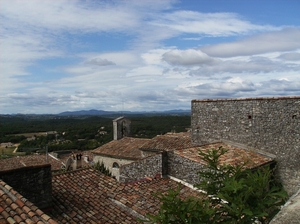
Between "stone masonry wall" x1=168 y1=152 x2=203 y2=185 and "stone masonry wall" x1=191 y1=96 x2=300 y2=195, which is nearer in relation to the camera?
"stone masonry wall" x1=168 y1=152 x2=203 y2=185

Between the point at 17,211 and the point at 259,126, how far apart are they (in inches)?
416

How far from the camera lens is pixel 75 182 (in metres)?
10.4

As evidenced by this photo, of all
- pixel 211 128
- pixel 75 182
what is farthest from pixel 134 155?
pixel 75 182

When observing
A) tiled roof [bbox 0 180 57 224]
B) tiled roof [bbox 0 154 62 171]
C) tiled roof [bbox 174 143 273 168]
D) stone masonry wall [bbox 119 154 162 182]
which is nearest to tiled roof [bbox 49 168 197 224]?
stone masonry wall [bbox 119 154 162 182]

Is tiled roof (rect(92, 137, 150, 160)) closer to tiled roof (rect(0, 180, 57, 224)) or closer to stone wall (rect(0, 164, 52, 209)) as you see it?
stone wall (rect(0, 164, 52, 209))

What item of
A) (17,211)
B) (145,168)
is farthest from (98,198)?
(17,211)

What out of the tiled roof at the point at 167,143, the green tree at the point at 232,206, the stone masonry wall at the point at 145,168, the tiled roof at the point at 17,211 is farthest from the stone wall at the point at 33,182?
the tiled roof at the point at 167,143

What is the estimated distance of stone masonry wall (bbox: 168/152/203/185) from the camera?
1161cm

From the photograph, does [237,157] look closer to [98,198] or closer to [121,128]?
[98,198]

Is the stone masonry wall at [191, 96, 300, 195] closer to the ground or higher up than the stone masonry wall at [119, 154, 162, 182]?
higher up

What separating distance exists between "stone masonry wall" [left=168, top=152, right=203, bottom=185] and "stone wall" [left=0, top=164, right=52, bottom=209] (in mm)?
5533

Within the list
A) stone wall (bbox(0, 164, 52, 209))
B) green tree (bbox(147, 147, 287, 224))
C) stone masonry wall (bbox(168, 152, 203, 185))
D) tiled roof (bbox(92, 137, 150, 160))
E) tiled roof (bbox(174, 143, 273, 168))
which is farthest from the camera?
tiled roof (bbox(92, 137, 150, 160))

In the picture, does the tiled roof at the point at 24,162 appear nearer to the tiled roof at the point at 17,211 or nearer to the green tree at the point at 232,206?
the tiled roof at the point at 17,211

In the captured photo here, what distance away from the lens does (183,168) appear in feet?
39.7
